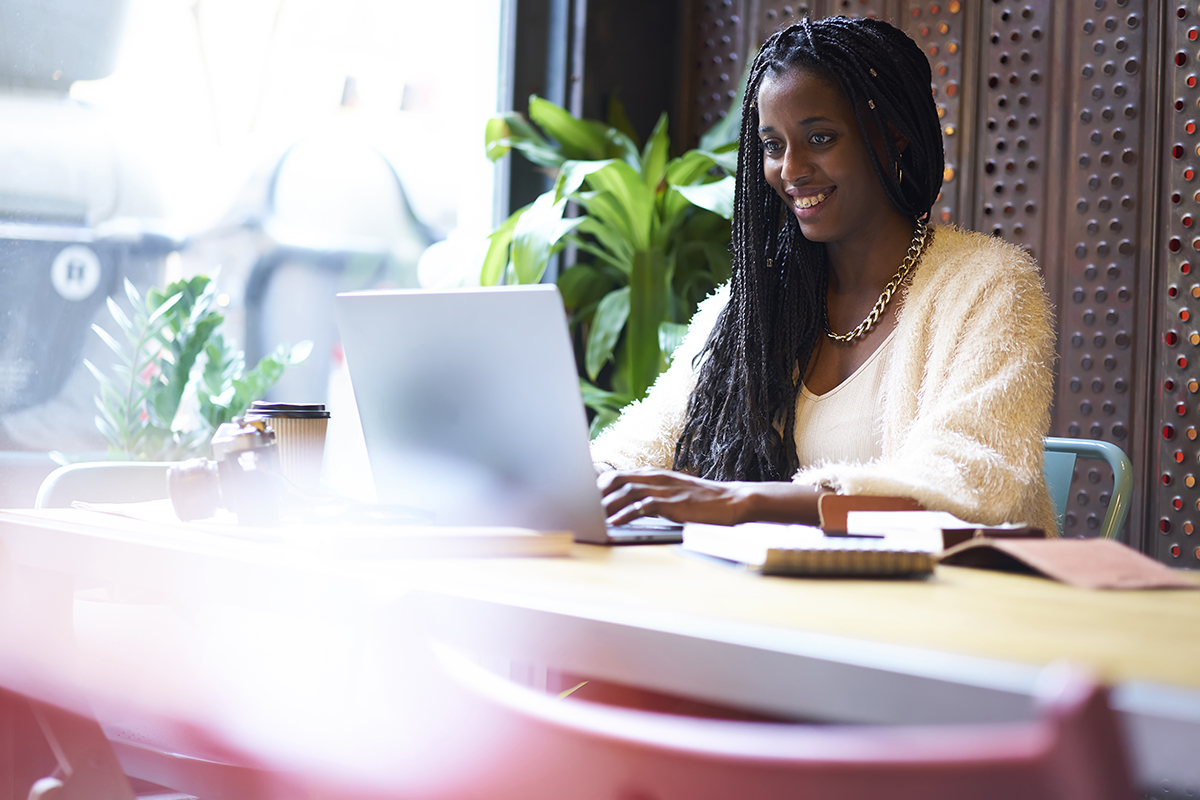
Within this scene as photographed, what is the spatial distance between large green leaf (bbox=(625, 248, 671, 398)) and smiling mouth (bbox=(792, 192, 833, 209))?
A: 0.96 m

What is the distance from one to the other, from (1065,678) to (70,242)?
2.42m

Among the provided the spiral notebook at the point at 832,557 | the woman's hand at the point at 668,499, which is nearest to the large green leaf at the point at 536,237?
the woman's hand at the point at 668,499

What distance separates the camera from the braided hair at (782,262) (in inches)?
72.6

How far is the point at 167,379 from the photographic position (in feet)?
7.96

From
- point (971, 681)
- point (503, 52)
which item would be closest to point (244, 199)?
point (503, 52)

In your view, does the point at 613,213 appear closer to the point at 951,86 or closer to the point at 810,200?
the point at 951,86

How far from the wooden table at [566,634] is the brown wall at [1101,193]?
5.47ft

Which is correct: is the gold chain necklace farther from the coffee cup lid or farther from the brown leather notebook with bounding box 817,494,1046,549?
the coffee cup lid

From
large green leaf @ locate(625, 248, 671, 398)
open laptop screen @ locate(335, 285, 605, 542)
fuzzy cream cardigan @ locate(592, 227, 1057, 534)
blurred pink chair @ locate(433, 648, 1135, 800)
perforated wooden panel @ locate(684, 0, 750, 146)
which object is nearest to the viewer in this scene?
blurred pink chair @ locate(433, 648, 1135, 800)

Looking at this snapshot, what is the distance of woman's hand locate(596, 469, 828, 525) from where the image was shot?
1.30 meters

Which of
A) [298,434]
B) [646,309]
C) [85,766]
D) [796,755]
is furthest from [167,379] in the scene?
[796,755]

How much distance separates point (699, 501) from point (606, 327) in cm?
162

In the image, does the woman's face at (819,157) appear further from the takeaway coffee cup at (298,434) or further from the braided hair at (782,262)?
the takeaway coffee cup at (298,434)

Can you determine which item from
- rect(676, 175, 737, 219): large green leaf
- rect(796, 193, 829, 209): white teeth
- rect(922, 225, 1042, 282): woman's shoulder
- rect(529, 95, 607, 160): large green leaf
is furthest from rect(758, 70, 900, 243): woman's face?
rect(529, 95, 607, 160): large green leaf
